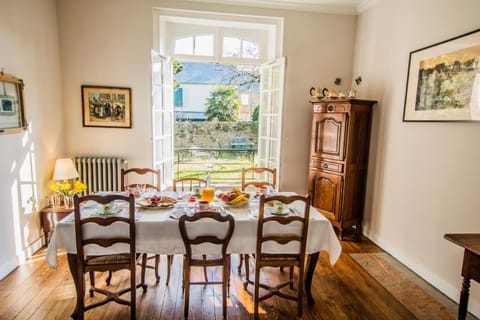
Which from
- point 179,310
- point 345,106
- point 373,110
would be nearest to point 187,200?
point 179,310

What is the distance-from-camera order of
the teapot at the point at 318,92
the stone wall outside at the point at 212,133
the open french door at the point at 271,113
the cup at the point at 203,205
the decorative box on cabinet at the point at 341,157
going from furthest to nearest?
1. the stone wall outside at the point at 212,133
2. the open french door at the point at 271,113
3. the teapot at the point at 318,92
4. the decorative box on cabinet at the point at 341,157
5. the cup at the point at 203,205

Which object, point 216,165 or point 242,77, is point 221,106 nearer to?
point 242,77

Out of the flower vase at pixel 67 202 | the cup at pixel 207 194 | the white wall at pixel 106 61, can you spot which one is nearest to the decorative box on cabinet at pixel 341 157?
the cup at pixel 207 194

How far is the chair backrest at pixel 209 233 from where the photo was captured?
74.3 inches

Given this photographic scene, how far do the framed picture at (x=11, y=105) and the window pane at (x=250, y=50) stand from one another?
9.11ft

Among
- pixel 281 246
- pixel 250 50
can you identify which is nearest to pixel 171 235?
pixel 281 246

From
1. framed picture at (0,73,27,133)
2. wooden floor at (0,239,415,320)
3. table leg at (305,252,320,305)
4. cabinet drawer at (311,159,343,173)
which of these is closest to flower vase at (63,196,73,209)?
wooden floor at (0,239,415,320)

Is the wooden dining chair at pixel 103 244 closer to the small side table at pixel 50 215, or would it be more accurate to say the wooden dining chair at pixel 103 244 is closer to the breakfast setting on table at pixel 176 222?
the breakfast setting on table at pixel 176 222

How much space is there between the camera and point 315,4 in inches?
A: 150

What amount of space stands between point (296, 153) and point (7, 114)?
3.38 metres

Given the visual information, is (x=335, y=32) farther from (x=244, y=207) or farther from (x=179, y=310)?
(x=179, y=310)

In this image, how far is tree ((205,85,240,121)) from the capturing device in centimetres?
619

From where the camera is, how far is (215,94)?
6199 millimetres

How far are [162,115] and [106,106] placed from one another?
0.71 m
